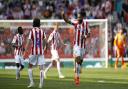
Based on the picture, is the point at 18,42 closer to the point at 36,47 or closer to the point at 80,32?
the point at 80,32

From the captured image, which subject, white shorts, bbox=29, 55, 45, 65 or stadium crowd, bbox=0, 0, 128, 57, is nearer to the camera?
white shorts, bbox=29, 55, 45, 65

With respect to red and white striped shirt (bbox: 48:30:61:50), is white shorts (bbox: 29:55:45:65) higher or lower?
lower

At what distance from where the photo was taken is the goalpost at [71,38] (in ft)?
122

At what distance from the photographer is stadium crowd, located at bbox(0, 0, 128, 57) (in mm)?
42562

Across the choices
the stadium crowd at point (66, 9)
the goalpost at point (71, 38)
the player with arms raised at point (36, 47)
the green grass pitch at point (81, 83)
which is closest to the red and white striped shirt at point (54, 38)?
the green grass pitch at point (81, 83)

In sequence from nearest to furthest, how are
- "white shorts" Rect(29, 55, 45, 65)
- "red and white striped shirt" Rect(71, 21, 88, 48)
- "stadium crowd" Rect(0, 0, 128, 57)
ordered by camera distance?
"white shorts" Rect(29, 55, 45, 65) < "red and white striped shirt" Rect(71, 21, 88, 48) < "stadium crowd" Rect(0, 0, 128, 57)

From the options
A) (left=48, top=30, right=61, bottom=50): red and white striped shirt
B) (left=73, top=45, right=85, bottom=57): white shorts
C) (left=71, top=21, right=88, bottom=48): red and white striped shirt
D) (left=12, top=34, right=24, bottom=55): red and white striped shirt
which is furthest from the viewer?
(left=48, top=30, right=61, bottom=50): red and white striped shirt

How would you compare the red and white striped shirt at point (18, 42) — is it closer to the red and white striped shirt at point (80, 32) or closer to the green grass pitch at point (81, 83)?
the green grass pitch at point (81, 83)

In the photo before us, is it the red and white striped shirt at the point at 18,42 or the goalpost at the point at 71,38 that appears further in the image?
the goalpost at the point at 71,38

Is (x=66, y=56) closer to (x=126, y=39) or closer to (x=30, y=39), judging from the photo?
(x=126, y=39)

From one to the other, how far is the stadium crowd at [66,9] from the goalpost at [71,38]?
3.65 m

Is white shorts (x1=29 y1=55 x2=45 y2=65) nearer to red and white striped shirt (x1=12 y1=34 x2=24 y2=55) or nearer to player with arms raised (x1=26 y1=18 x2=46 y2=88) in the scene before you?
player with arms raised (x1=26 y1=18 x2=46 y2=88)

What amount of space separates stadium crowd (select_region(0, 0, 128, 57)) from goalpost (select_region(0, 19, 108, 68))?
3.65m

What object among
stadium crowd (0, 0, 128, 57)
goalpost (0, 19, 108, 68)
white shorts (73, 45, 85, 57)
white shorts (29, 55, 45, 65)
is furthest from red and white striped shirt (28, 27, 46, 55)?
stadium crowd (0, 0, 128, 57)
